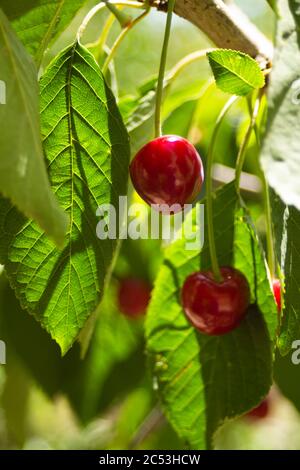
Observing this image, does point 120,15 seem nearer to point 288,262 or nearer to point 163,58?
point 163,58

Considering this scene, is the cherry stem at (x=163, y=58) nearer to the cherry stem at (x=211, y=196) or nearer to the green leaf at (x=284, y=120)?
the cherry stem at (x=211, y=196)

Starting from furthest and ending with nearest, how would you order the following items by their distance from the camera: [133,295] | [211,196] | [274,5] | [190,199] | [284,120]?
1. [133,295]
2. [211,196]
3. [190,199]
4. [274,5]
5. [284,120]

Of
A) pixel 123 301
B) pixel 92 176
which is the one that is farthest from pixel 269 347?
pixel 123 301

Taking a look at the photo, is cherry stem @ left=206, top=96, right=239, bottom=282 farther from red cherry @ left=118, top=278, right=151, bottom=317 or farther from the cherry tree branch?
red cherry @ left=118, top=278, right=151, bottom=317

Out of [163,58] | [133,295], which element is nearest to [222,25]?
[163,58]

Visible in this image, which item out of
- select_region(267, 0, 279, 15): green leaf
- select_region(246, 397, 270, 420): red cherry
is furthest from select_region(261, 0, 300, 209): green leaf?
select_region(246, 397, 270, 420): red cherry

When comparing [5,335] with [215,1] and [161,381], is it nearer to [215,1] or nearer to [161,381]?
[161,381]
